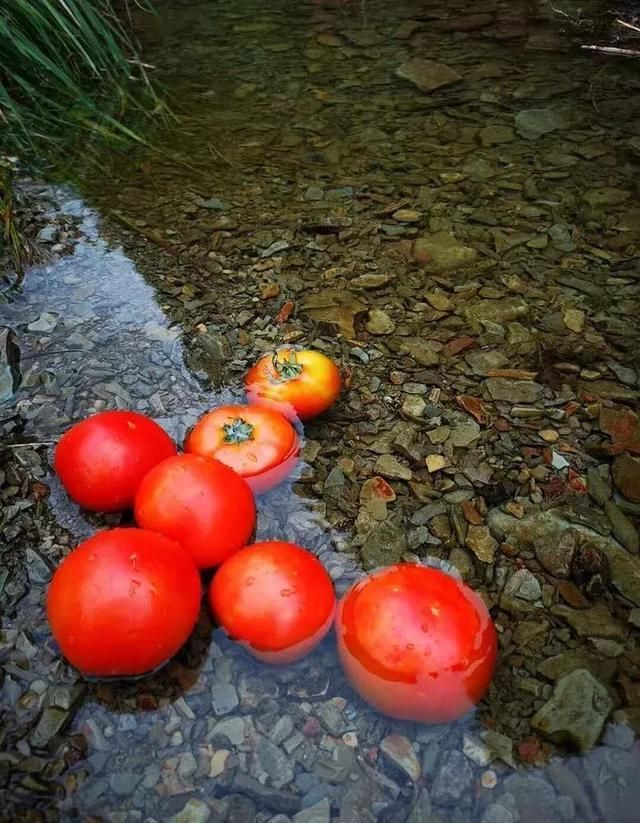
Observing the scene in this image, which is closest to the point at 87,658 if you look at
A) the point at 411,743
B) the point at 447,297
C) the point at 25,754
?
the point at 25,754

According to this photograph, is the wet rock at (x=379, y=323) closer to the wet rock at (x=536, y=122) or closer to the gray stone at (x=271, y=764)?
the gray stone at (x=271, y=764)

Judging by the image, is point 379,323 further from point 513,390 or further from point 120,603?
point 120,603

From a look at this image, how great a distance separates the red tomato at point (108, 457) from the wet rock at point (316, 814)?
926 millimetres

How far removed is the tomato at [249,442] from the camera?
209 centimetres

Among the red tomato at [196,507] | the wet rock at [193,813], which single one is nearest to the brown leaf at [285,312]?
the red tomato at [196,507]

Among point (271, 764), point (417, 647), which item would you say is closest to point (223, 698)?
point (271, 764)

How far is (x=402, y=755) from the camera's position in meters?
1.68

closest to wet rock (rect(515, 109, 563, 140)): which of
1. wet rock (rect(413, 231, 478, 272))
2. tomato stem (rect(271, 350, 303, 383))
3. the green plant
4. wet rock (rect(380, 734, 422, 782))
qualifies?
wet rock (rect(413, 231, 478, 272))

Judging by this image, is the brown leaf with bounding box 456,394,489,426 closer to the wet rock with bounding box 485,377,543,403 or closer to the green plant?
the wet rock with bounding box 485,377,543,403

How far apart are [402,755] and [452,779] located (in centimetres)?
12

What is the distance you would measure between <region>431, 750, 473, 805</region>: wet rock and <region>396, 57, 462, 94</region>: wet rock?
446 centimetres

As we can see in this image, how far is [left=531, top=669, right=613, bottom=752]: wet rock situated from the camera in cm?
170

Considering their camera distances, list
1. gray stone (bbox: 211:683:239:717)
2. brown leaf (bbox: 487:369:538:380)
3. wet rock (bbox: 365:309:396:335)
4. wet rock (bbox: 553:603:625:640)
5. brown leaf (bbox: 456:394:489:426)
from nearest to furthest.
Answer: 1. gray stone (bbox: 211:683:239:717)
2. wet rock (bbox: 553:603:625:640)
3. brown leaf (bbox: 456:394:489:426)
4. brown leaf (bbox: 487:369:538:380)
5. wet rock (bbox: 365:309:396:335)

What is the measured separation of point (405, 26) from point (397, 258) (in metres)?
3.53
